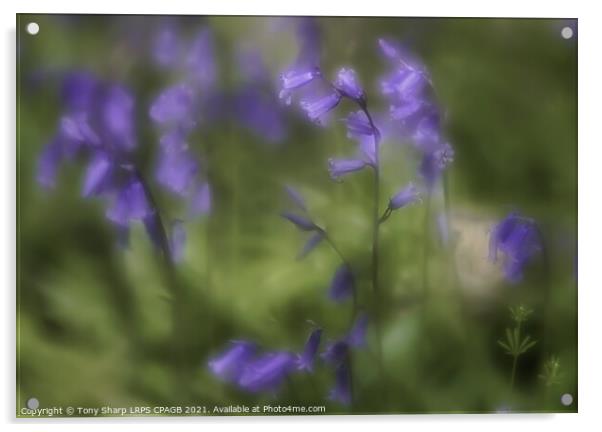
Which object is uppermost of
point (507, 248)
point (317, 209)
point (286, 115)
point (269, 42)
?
point (269, 42)

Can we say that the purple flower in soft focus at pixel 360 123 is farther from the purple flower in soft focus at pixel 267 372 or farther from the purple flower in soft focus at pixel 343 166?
the purple flower in soft focus at pixel 267 372

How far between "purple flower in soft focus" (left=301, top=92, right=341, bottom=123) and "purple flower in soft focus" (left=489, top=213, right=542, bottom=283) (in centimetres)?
36

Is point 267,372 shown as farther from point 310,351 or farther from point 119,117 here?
point 119,117

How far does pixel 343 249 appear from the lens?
1250mm

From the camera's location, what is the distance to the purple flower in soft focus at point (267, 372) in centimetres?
125

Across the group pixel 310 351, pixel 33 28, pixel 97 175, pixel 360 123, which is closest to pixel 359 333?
pixel 310 351

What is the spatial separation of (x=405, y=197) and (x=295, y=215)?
0.20m

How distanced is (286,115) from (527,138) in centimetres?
43

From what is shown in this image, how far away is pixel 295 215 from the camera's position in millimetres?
1246

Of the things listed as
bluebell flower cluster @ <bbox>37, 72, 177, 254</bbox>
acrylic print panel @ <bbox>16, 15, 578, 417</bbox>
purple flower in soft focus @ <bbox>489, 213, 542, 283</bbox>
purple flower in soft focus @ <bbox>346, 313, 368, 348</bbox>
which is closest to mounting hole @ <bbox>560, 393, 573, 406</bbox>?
acrylic print panel @ <bbox>16, 15, 578, 417</bbox>

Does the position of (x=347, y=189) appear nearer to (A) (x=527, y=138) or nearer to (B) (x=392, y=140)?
(B) (x=392, y=140)

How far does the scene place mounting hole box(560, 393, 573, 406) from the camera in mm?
1268

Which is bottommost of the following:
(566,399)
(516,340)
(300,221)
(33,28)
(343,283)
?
(566,399)

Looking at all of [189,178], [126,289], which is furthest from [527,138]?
[126,289]
